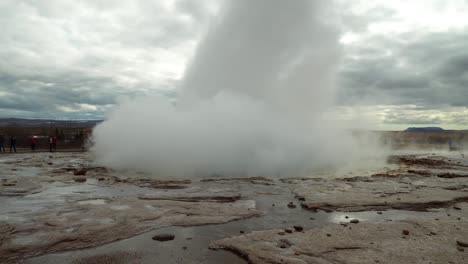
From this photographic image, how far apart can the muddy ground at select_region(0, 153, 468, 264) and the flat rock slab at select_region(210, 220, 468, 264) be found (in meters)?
0.01

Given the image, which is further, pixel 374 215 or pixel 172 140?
pixel 172 140

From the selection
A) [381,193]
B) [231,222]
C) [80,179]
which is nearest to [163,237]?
[231,222]

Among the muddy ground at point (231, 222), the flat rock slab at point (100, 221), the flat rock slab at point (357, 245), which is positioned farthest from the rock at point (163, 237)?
the flat rock slab at point (357, 245)

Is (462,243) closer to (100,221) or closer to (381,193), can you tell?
(381,193)

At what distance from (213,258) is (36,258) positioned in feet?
7.76

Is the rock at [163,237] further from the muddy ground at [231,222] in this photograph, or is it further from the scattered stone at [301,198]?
the scattered stone at [301,198]

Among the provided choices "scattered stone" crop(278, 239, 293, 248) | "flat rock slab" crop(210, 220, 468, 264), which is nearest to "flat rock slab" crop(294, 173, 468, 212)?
"flat rock slab" crop(210, 220, 468, 264)

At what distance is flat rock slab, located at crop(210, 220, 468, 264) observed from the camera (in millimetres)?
4711

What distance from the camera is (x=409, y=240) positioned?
548 centimetres

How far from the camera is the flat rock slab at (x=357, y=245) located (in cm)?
471

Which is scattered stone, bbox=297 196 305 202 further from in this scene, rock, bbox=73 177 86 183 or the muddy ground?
rock, bbox=73 177 86 183

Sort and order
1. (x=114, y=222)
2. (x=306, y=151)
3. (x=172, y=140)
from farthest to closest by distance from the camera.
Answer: (x=306, y=151), (x=172, y=140), (x=114, y=222)

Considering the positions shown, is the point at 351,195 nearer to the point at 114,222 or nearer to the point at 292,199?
the point at 292,199

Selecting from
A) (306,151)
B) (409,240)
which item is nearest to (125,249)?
(409,240)
